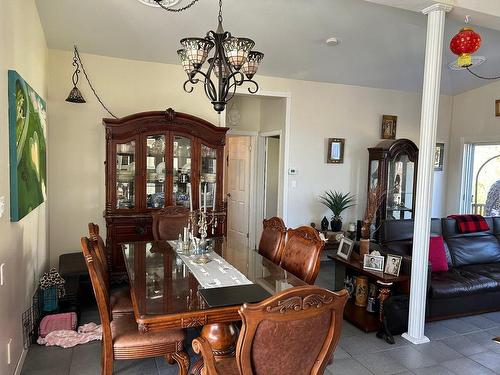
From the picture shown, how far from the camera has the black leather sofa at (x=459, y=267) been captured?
11.7 feet

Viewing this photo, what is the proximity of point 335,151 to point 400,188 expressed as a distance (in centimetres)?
117

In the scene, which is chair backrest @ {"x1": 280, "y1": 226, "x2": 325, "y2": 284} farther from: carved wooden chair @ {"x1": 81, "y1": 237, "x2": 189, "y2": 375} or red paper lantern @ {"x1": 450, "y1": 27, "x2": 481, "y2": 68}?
red paper lantern @ {"x1": 450, "y1": 27, "x2": 481, "y2": 68}

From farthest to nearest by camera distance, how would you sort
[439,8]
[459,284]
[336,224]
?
[336,224]
[459,284]
[439,8]

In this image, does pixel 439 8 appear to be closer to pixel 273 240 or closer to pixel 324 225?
pixel 273 240

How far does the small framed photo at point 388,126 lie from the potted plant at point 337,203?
1159 mm

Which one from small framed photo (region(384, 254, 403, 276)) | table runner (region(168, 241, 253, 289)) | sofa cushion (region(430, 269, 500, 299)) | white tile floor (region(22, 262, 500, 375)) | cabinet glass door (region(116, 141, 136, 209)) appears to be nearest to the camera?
table runner (region(168, 241, 253, 289))

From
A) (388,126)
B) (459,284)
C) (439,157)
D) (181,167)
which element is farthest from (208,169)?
(439,157)

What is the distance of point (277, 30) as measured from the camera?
409 centimetres

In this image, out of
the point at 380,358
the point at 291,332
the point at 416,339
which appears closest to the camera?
the point at 291,332

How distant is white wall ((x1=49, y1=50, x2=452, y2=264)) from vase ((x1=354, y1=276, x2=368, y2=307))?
2037 millimetres

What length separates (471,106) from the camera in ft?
20.8

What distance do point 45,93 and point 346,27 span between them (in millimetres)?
3331

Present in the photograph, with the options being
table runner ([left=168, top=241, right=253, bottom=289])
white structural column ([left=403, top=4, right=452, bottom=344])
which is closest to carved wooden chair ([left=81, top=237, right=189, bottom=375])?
table runner ([left=168, top=241, right=253, bottom=289])

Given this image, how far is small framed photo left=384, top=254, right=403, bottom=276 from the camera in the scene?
337cm
